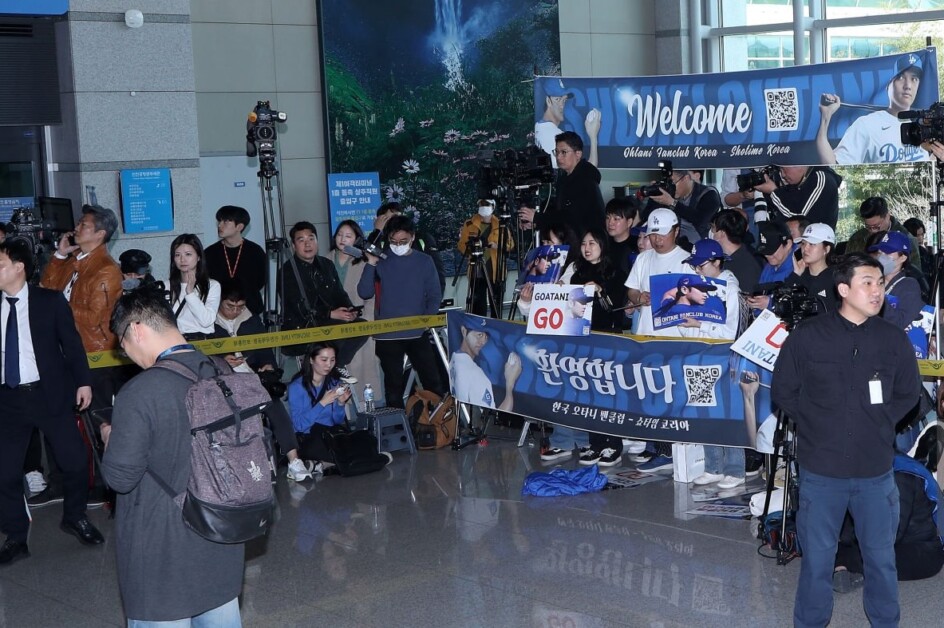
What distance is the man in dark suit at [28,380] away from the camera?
23.0ft

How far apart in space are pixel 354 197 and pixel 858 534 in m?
10.2

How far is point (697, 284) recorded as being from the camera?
795 centimetres

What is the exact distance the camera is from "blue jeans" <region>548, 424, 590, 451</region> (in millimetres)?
9477

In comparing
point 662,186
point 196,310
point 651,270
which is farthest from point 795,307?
point 196,310

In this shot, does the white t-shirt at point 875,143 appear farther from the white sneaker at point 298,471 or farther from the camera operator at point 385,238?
the white sneaker at point 298,471

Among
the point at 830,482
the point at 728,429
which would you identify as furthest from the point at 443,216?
the point at 830,482

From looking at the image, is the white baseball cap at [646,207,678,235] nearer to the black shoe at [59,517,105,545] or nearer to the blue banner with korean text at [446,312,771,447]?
the blue banner with korean text at [446,312,771,447]

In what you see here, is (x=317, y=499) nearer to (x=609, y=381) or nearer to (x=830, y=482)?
(x=609, y=381)

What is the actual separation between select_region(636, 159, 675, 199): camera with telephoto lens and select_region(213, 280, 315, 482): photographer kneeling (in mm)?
3327

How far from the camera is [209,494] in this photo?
3922 mm

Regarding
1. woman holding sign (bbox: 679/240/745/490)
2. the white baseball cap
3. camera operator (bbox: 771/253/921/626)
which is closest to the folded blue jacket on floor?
woman holding sign (bbox: 679/240/745/490)

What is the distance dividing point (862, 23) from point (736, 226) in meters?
7.62

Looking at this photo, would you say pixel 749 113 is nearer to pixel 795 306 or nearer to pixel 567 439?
pixel 567 439

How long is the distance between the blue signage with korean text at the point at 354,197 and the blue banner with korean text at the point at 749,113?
3.64m
